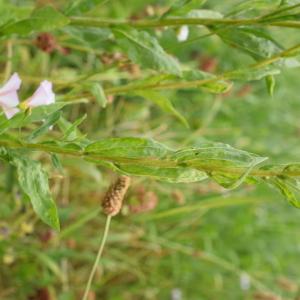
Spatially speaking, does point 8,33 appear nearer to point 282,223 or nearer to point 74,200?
point 74,200

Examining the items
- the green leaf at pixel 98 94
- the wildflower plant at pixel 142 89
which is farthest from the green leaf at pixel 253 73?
Result: the green leaf at pixel 98 94

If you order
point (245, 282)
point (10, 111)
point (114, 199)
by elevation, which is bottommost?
point (245, 282)

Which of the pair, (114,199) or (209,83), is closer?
(114,199)

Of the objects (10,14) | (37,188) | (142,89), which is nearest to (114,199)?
(37,188)

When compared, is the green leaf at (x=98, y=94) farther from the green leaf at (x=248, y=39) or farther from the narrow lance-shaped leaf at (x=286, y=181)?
the narrow lance-shaped leaf at (x=286, y=181)

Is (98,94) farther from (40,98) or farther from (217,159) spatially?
(217,159)

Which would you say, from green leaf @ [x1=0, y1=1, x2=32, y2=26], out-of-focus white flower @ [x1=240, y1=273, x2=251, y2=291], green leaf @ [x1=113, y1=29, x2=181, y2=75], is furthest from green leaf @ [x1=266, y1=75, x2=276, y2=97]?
out-of-focus white flower @ [x1=240, y1=273, x2=251, y2=291]

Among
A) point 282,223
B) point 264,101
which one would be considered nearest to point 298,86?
point 264,101
